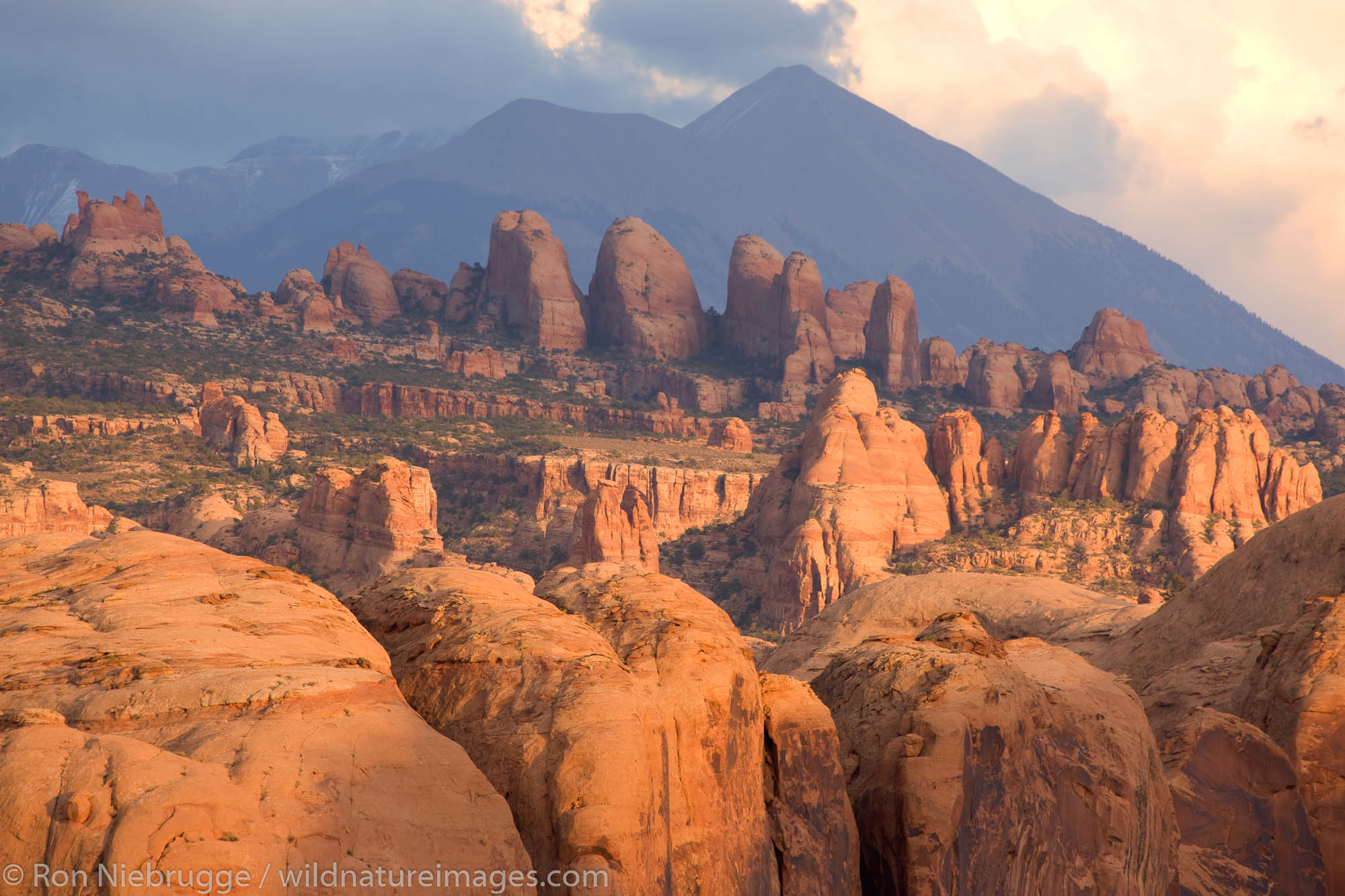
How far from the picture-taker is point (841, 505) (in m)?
76.9

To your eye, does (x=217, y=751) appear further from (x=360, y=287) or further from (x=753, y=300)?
(x=360, y=287)

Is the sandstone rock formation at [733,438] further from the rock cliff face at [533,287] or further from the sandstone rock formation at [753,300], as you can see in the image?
the rock cliff face at [533,287]

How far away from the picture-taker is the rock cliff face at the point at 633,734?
12.4m

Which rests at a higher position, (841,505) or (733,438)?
(733,438)

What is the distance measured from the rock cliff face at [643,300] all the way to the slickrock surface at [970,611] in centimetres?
12438

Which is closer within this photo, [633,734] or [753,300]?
[633,734]

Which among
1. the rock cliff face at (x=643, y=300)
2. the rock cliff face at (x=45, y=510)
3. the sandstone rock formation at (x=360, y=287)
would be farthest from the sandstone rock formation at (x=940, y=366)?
the rock cliff face at (x=45, y=510)

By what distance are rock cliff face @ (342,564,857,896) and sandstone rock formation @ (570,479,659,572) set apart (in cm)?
5613

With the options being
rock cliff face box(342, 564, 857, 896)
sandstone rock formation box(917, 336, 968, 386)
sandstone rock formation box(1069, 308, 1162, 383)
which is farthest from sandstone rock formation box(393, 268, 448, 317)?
rock cliff face box(342, 564, 857, 896)

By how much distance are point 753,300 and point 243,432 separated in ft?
268

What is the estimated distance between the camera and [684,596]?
714 inches

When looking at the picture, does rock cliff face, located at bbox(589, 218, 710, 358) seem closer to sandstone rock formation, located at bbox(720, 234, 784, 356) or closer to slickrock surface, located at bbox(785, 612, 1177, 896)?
sandstone rock formation, located at bbox(720, 234, 784, 356)

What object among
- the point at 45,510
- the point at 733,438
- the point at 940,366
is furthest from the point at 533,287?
the point at 45,510

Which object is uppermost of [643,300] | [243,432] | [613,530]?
[643,300]
